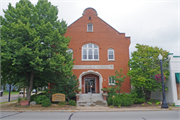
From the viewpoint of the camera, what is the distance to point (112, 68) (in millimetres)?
20172

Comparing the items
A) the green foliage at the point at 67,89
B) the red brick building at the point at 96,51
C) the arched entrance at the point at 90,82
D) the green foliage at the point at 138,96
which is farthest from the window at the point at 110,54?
the green foliage at the point at 67,89

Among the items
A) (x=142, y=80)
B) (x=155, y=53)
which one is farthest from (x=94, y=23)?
(x=142, y=80)

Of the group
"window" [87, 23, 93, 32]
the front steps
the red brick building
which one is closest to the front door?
the red brick building

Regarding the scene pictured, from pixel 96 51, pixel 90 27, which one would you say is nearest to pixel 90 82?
pixel 96 51

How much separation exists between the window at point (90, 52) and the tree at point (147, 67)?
→ 593 centimetres

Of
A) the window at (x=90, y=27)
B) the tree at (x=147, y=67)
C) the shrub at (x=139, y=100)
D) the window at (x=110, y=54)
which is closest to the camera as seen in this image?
the tree at (x=147, y=67)

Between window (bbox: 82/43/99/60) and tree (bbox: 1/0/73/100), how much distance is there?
5175 millimetres

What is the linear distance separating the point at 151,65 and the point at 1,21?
16264 mm

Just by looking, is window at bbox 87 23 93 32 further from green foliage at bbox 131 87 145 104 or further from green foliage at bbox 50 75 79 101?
green foliage at bbox 131 87 145 104

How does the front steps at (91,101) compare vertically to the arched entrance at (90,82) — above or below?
below

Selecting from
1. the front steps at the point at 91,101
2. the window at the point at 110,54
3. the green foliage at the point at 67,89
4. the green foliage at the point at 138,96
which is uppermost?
Result: the window at the point at 110,54

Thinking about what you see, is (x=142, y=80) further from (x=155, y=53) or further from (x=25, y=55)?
(x=25, y=55)

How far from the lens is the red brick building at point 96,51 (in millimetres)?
20047

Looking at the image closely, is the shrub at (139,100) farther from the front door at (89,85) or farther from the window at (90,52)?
the window at (90,52)
